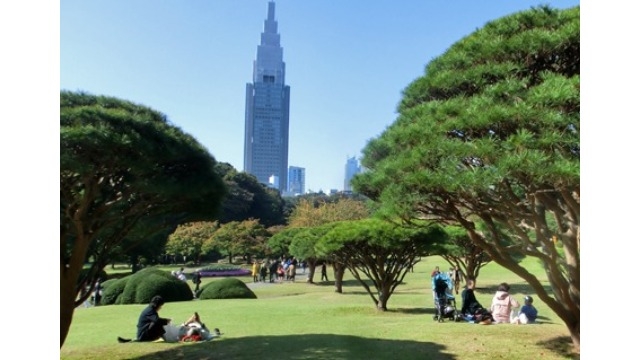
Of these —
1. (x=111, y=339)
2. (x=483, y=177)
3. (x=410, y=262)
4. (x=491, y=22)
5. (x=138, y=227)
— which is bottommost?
(x=111, y=339)

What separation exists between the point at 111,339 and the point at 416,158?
25.2 ft

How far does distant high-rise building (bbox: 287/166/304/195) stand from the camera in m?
133

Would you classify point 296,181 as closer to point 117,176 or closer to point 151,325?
point 151,325

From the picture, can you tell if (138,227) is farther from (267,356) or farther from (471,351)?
(471,351)

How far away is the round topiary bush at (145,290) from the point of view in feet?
62.3

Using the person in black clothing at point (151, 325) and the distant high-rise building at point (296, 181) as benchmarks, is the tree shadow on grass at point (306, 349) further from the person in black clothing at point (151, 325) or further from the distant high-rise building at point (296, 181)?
the distant high-rise building at point (296, 181)

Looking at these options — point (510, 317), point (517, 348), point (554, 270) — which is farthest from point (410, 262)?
point (554, 270)

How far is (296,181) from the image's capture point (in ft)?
437

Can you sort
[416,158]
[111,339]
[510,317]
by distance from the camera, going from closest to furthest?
[416,158]
[111,339]
[510,317]

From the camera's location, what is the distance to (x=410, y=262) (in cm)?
1467

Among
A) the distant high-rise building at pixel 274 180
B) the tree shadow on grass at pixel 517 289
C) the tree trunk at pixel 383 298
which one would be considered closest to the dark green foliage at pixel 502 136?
the tree trunk at pixel 383 298

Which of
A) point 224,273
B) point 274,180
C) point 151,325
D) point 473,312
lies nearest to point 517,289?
point 473,312

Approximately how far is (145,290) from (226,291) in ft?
10.1

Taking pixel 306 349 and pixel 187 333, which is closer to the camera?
pixel 306 349
